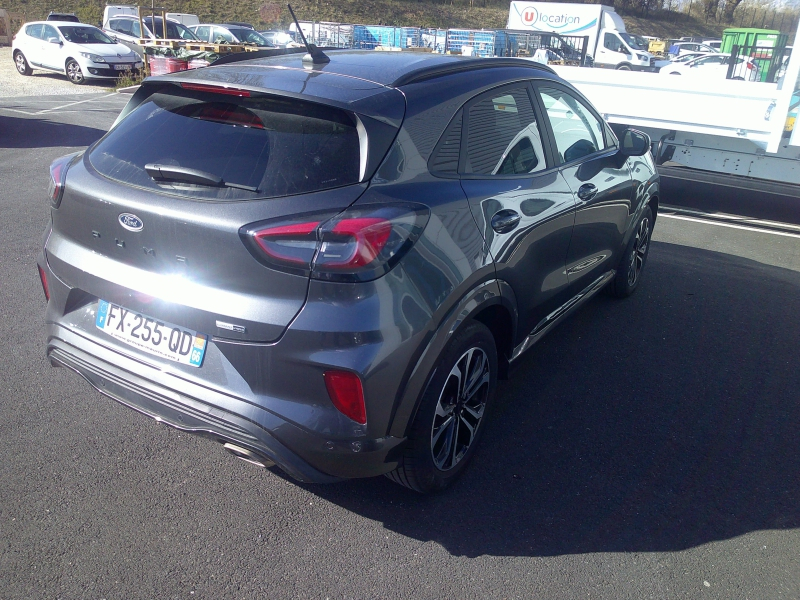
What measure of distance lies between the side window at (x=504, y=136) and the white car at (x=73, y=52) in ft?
63.1

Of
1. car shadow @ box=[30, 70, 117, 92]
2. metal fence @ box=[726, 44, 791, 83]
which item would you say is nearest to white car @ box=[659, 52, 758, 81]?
metal fence @ box=[726, 44, 791, 83]

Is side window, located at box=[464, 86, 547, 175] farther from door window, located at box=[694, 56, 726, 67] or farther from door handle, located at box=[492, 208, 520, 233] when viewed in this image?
door window, located at box=[694, 56, 726, 67]

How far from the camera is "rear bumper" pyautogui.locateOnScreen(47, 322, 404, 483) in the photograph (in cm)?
248

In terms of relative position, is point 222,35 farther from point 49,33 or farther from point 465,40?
point 465,40

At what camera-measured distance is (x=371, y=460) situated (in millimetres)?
2584

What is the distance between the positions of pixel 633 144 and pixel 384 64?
2246 mm

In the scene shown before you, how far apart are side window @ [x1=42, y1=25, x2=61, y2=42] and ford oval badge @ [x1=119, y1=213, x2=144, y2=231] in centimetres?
2126

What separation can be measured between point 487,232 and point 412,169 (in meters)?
0.49

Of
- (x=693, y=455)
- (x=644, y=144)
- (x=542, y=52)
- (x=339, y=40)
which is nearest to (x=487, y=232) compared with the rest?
(x=693, y=455)

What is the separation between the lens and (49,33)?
20.7 m

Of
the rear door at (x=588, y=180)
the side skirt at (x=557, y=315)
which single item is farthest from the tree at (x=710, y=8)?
the side skirt at (x=557, y=315)

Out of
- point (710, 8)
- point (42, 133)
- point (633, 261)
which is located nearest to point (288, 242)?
point (633, 261)

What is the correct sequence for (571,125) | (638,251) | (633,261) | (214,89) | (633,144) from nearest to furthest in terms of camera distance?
(214,89), (571,125), (633,144), (633,261), (638,251)

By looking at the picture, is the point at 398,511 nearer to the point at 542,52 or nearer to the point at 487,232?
the point at 487,232
